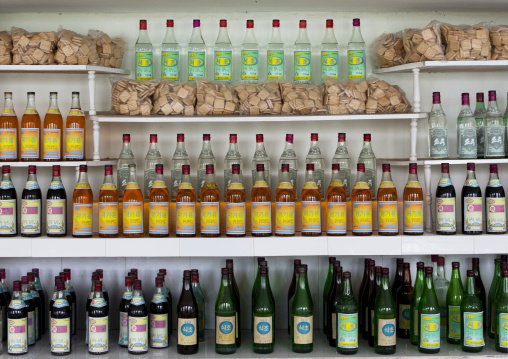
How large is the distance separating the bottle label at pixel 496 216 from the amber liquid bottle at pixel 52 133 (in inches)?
55.1

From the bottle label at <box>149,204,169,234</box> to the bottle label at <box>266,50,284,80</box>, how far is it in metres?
0.56

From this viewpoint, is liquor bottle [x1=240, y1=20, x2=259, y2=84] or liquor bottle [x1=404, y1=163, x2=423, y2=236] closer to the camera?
liquor bottle [x1=404, y1=163, x2=423, y2=236]

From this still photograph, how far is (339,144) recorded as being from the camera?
2205mm

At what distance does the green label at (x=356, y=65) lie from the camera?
2.14 meters

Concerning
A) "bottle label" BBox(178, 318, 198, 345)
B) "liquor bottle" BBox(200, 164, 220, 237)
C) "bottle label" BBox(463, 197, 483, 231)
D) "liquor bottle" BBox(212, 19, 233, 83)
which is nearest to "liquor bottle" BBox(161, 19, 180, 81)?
"liquor bottle" BBox(212, 19, 233, 83)

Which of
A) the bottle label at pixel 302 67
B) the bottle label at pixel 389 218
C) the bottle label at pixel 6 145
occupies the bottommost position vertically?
the bottle label at pixel 389 218

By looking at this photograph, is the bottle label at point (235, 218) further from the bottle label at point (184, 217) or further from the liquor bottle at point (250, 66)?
the liquor bottle at point (250, 66)

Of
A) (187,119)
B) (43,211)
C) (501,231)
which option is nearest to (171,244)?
(187,119)

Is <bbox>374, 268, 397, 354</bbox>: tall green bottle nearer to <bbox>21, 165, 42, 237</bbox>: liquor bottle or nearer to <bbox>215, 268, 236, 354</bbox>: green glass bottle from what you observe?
<bbox>215, 268, 236, 354</bbox>: green glass bottle

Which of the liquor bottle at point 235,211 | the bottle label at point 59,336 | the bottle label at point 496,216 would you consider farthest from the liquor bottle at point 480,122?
the bottle label at point 59,336

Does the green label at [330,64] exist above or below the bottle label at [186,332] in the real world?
above

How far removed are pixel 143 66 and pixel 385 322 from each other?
3.70 feet

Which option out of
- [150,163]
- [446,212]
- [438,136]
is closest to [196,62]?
[150,163]

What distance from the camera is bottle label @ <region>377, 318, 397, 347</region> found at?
1.96 metres
